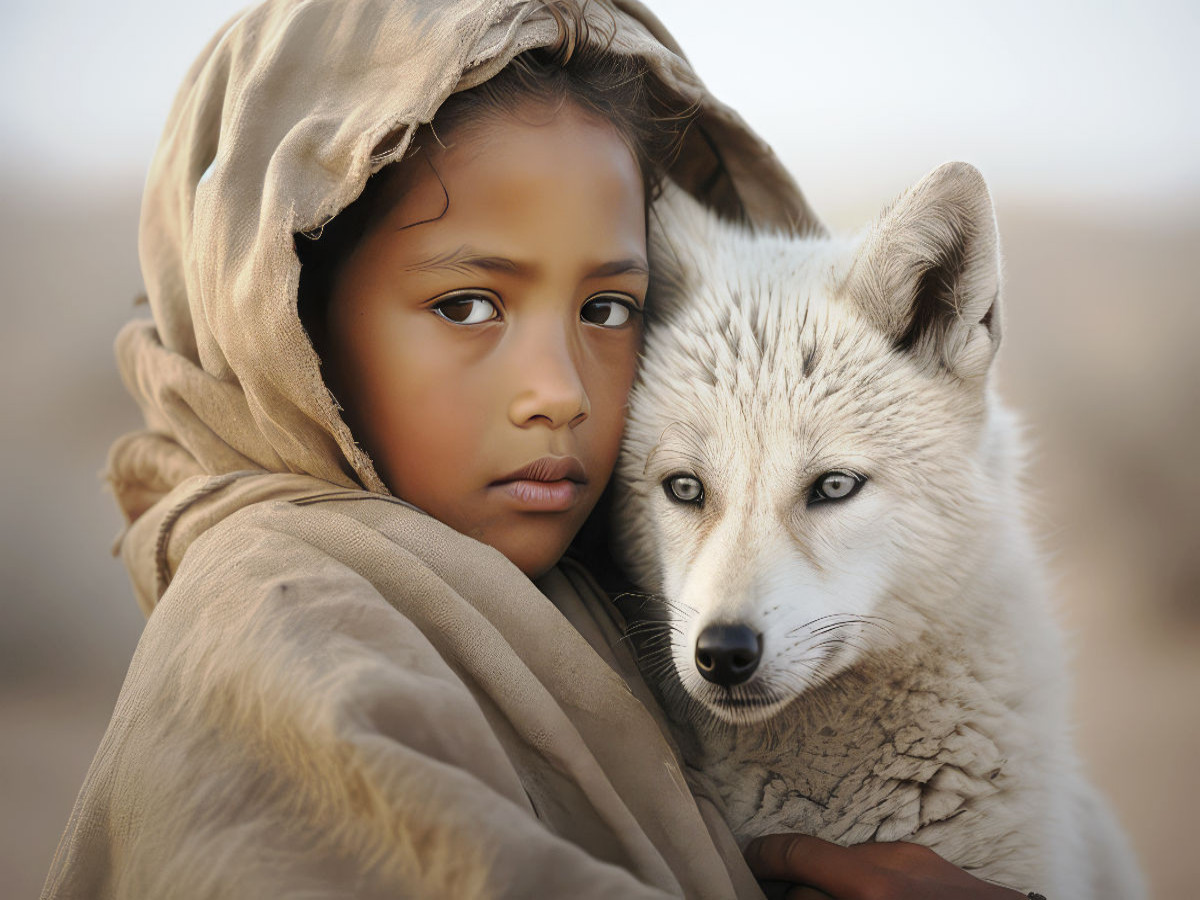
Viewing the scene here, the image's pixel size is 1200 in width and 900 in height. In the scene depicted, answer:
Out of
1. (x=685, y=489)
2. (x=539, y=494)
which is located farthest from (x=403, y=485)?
(x=685, y=489)

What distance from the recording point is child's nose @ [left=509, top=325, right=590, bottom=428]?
1383 millimetres

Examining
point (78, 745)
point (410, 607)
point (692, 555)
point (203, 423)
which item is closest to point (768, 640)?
point (692, 555)

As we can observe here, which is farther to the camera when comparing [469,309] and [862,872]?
[469,309]

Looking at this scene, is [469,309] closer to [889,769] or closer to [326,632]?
[326,632]

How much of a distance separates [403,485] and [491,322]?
0.31 m

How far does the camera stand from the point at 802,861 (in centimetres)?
135

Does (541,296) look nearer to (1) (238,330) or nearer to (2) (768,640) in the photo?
(1) (238,330)

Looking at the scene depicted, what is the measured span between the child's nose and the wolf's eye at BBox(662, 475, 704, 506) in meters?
0.27

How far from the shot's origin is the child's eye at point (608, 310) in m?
1.57

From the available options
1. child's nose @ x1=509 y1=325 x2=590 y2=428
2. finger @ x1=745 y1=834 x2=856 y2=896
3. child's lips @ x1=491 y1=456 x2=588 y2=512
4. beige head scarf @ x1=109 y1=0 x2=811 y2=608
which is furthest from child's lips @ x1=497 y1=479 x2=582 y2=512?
finger @ x1=745 y1=834 x2=856 y2=896

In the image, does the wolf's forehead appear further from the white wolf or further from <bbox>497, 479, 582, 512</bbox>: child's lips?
<bbox>497, 479, 582, 512</bbox>: child's lips

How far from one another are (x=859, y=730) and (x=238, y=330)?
1.18 meters

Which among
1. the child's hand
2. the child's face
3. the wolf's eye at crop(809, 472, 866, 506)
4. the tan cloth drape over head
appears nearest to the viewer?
the tan cloth drape over head

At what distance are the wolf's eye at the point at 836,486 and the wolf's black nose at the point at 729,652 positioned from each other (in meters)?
0.31
